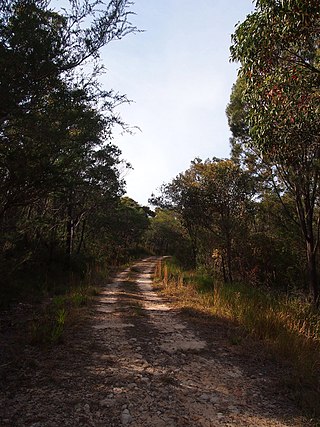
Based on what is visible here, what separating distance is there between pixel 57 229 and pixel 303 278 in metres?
11.5

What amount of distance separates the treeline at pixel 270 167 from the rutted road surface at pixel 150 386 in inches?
166

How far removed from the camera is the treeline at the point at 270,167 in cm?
545

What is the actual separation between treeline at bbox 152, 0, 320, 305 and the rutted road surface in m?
4.21

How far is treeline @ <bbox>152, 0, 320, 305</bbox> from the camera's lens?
5.45 meters

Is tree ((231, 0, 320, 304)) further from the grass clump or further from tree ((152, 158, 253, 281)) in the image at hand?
tree ((152, 158, 253, 281))

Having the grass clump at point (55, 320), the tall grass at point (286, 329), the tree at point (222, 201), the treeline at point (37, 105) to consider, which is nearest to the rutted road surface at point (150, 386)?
the tall grass at point (286, 329)

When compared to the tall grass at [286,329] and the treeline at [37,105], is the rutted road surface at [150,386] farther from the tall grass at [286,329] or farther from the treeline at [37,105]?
the treeline at [37,105]

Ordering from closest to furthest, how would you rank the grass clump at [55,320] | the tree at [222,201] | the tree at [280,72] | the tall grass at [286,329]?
the tall grass at [286,329] → the tree at [280,72] → the grass clump at [55,320] → the tree at [222,201]

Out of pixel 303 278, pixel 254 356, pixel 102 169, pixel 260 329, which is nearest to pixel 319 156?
pixel 260 329

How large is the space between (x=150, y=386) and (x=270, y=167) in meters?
9.45

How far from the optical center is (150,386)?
3.88 metres

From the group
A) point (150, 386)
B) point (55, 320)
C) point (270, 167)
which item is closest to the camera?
point (150, 386)

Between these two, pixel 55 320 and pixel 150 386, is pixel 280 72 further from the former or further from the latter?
pixel 55 320

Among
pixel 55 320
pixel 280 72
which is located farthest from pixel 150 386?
pixel 280 72
